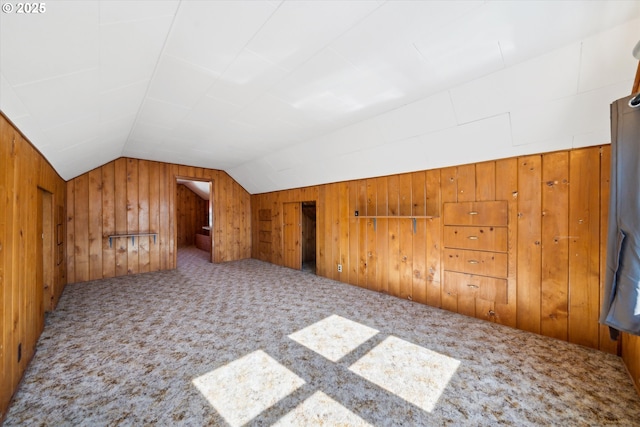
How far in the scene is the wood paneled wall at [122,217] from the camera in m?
4.06

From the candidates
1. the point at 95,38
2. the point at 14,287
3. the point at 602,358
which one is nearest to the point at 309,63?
the point at 95,38

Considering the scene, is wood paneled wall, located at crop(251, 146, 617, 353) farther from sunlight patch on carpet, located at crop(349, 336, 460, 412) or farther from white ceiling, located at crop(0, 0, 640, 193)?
sunlight patch on carpet, located at crop(349, 336, 460, 412)

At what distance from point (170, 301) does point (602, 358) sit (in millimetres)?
4339

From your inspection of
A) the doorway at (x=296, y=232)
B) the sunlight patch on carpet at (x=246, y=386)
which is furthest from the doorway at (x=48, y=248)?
the doorway at (x=296, y=232)

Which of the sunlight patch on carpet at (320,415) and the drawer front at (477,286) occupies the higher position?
the drawer front at (477,286)

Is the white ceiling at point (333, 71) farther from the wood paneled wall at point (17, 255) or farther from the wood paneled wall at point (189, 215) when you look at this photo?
the wood paneled wall at point (189, 215)

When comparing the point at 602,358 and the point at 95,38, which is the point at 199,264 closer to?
the point at 95,38

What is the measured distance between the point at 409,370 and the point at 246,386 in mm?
1143

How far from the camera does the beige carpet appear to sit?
138 centimetres

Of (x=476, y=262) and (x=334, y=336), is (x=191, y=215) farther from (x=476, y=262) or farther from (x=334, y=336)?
(x=476, y=262)

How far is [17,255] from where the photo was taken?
62.2 inches

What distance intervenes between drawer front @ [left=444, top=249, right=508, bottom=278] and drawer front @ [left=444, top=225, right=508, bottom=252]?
58mm

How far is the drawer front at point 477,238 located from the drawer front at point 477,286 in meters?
0.32

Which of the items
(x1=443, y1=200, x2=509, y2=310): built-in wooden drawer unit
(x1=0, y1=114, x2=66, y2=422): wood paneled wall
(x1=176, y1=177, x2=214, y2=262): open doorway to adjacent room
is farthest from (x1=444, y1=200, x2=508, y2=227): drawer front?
(x1=176, y1=177, x2=214, y2=262): open doorway to adjacent room
